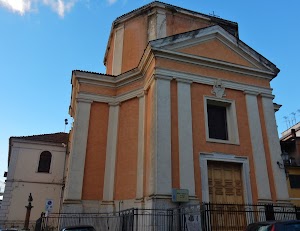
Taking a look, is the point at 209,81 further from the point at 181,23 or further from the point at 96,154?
the point at 96,154

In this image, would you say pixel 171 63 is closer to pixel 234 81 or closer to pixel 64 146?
pixel 234 81

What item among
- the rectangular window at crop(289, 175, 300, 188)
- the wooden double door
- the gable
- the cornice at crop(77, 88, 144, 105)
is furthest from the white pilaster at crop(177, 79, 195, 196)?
the rectangular window at crop(289, 175, 300, 188)

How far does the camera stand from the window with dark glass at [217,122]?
1434cm

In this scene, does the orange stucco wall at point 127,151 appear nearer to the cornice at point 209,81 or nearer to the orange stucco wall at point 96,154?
the orange stucco wall at point 96,154

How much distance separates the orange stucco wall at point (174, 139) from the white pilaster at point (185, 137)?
0.13 meters

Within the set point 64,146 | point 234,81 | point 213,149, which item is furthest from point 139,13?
point 64,146

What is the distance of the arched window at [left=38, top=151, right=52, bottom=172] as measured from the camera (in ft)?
88.6

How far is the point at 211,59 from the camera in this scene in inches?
584

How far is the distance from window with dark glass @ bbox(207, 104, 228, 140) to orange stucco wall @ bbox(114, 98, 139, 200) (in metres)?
3.60

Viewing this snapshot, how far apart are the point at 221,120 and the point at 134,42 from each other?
23.5 feet

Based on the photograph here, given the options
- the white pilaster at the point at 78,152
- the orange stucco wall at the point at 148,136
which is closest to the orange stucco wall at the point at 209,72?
the orange stucco wall at the point at 148,136

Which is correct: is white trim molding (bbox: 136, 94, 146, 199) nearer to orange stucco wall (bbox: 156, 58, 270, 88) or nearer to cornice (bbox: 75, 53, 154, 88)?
cornice (bbox: 75, 53, 154, 88)

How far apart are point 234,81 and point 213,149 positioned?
389 cm

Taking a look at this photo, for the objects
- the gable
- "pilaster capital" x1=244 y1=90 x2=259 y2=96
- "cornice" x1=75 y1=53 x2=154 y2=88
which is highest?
the gable
